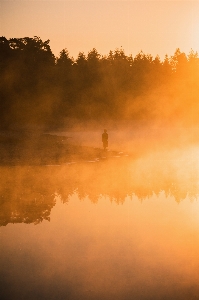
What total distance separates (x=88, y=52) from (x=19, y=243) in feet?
396

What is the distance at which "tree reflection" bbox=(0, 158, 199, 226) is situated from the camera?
569 inches

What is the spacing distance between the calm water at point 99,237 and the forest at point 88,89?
58941 millimetres

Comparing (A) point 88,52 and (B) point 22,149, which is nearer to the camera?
(B) point 22,149

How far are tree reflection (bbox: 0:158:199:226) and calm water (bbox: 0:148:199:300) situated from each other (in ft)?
0.11

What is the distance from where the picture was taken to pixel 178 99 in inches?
4619

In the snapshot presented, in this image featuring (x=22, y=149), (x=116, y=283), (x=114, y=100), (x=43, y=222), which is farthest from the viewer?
(x=114, y=100)

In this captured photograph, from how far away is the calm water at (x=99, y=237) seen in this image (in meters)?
7.89

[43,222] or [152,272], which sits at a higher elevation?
[43,222]

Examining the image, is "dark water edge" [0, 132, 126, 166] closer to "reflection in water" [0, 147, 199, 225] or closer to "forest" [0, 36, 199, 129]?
"reflection in water" [0, 147, 199, 225]

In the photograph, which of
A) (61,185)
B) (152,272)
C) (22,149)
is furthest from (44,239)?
(22,149)

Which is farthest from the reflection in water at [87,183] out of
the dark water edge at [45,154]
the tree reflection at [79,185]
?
the dark water edge at [45,154]

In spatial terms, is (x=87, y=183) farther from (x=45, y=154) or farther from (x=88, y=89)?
(x=88, y=89)

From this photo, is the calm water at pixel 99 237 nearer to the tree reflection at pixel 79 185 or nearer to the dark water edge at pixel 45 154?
the tree reflection at pixel 79 185

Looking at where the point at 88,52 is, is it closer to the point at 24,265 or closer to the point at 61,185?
the point at 61,185
